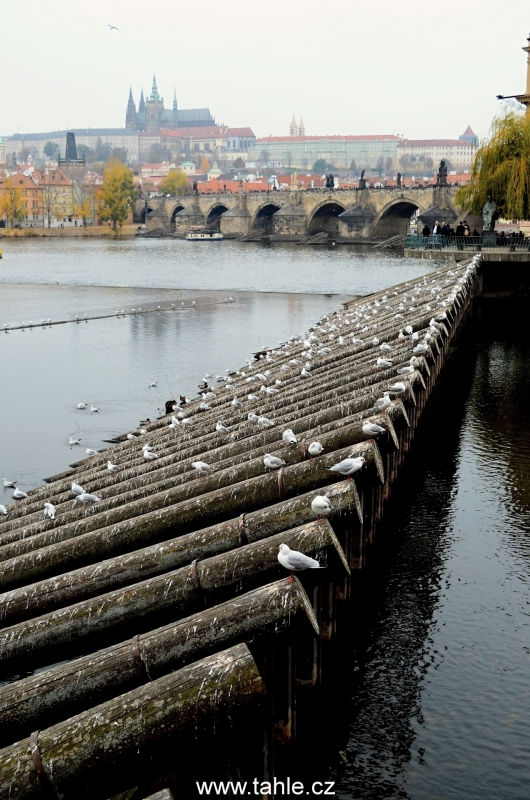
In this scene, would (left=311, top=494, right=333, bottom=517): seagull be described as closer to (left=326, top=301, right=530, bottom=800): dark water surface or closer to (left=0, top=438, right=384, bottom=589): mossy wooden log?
(left=0, top=438, right=384, bottom=589): mossy wooden log

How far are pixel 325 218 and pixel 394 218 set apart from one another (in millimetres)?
13309

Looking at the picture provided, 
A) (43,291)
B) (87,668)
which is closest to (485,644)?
(87,668)

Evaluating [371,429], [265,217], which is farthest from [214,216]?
[371,429]

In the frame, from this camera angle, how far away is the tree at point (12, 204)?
12388 cm

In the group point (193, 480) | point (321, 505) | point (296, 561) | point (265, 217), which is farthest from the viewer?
point (265, 217)

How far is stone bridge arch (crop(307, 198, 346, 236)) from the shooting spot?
107688 mm

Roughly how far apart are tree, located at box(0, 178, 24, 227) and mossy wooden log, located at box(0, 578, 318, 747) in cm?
12421

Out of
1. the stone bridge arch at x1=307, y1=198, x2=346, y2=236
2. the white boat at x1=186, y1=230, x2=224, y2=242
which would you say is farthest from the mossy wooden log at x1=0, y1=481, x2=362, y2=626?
the white boat at x1=186, y1=230, x2=224, y2=242

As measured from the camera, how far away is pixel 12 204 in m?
126

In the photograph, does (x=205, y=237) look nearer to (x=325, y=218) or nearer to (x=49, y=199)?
(x=325, y=218)

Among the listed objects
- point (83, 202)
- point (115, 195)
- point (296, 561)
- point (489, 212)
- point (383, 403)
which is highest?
point (115, 195)

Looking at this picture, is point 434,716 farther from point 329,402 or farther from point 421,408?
point 421,408

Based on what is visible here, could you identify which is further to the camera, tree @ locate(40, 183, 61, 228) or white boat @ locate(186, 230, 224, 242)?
tree @ locate(40, 183, 61, 228)

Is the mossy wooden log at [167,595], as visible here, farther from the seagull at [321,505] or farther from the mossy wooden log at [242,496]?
the mossy wooden log at [242,496]
